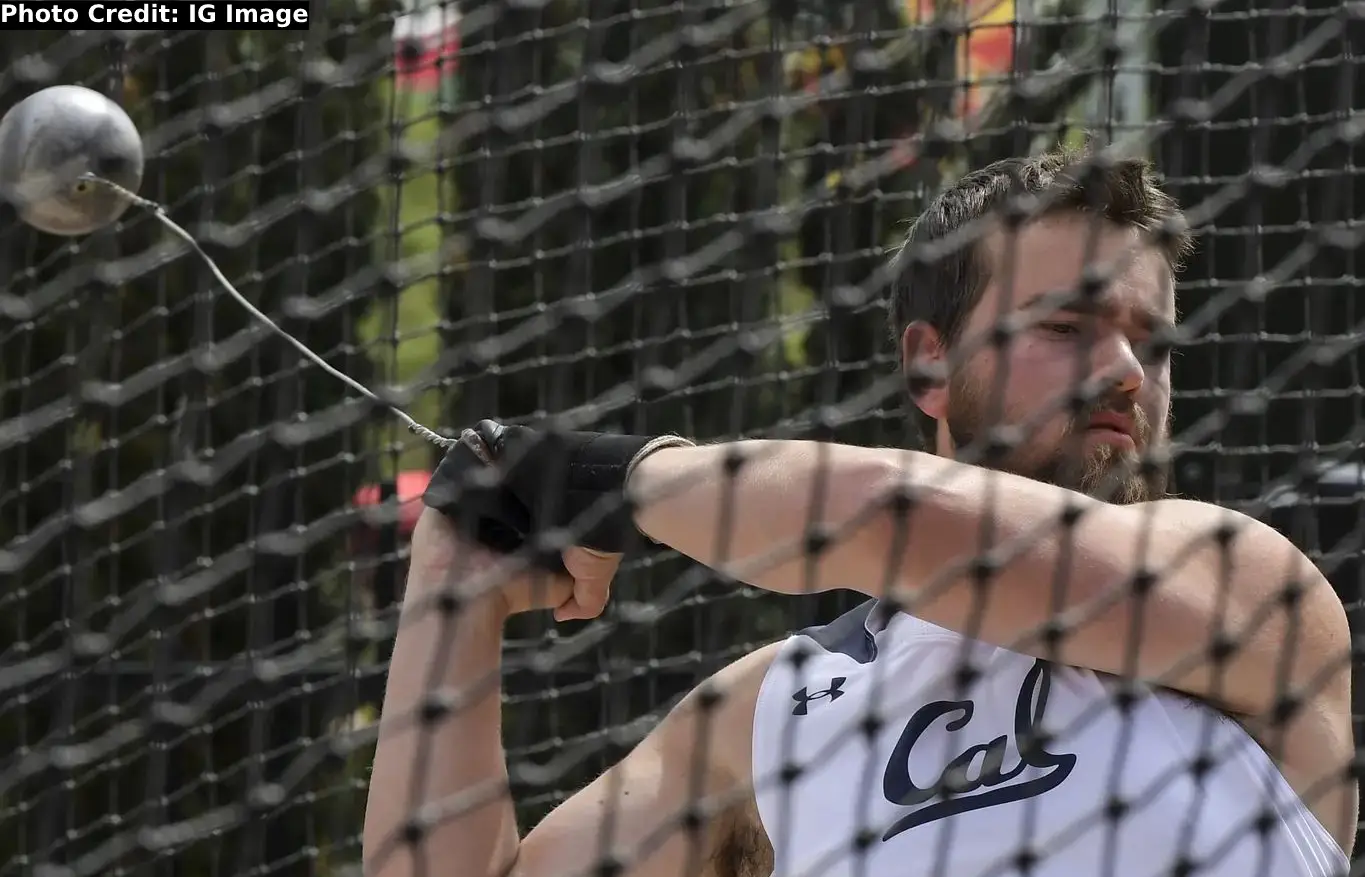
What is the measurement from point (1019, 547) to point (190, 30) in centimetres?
151

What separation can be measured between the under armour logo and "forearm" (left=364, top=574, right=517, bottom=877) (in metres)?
0.24

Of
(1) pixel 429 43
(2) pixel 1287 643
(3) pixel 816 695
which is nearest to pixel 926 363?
(3) pixel 816 695

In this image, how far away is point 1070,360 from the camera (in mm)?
1303

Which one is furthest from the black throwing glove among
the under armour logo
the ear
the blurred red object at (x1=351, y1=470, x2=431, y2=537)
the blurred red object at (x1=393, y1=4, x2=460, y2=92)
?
the blurred red object at (x1=351, y1=470, x2=431, y2=537)

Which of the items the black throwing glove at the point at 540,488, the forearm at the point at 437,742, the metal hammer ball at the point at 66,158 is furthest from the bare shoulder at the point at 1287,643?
the metal hammer ball at the point at 66,158

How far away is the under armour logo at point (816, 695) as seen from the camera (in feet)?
4.41

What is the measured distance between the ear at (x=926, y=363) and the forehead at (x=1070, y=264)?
6 centimetres

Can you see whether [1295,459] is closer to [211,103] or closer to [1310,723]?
[1310,723]

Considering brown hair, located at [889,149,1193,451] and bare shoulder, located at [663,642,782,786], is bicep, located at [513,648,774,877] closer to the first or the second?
bare shoulder, located at [663,642,782,786]

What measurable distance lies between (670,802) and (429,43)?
115 cm

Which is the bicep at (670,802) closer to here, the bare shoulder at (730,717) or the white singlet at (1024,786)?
the bare shoulder at (730,717)

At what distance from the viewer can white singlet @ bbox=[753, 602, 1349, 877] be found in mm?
1154

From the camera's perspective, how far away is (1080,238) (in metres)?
1.36

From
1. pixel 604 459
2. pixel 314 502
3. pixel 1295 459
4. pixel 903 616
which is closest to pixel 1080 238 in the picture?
A: pixel 903 616
